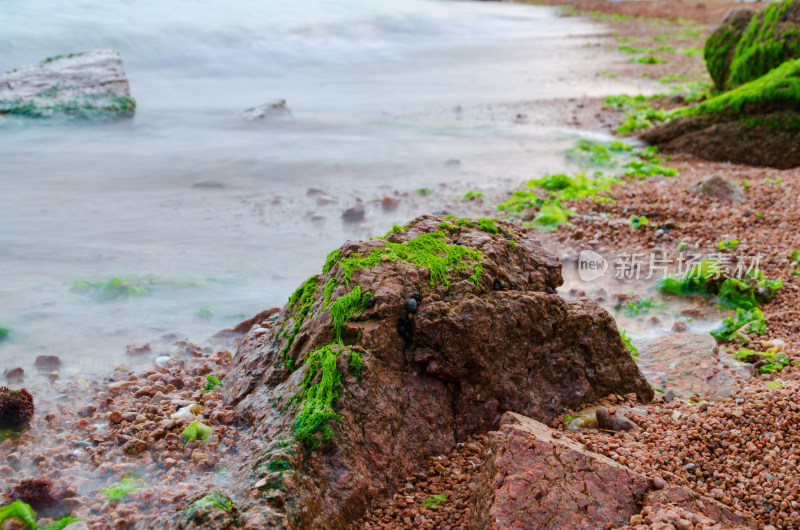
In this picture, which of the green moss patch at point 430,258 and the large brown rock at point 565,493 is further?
the green moss patch at point 430,258

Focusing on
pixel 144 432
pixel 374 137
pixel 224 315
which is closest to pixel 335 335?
pixel 144 432

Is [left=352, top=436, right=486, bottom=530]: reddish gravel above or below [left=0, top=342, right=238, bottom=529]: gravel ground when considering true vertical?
above

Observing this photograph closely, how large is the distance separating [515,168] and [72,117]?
7498 millimetres

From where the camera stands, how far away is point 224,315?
5266mm

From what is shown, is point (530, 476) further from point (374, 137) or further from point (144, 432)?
point (374, 137)

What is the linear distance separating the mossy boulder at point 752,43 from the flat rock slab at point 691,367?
7.65 meters

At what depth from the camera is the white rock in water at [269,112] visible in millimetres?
11875

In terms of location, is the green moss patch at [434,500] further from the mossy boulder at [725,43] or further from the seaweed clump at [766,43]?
the mossy boulder at [725,43]

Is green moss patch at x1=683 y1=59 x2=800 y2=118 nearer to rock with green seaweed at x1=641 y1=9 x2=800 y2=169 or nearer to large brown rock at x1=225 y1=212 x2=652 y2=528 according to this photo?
rock with green seaweed at x1=641 y1=9 x2=800 y2=169

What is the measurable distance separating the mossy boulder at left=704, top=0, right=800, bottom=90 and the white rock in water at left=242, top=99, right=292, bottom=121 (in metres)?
7.69

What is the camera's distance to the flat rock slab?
12.5ft

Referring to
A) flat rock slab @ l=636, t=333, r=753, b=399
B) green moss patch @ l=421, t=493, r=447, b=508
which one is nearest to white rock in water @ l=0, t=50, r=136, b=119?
flat rock slab @ l=636, t=333, r=753, b=399

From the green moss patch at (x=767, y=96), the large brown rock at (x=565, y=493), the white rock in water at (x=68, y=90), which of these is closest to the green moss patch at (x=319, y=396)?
the large brown rock at (x=565, y=493)

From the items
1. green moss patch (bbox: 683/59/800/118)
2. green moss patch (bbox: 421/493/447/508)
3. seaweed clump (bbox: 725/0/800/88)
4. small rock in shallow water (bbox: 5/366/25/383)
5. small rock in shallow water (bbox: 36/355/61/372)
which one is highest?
seaweed clump (bbox: 725/0/800/88)
